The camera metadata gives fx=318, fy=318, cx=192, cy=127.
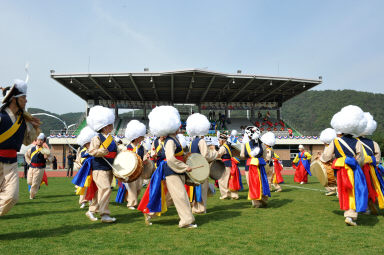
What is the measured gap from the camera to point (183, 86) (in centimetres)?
3170

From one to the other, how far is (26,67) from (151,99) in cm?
3260

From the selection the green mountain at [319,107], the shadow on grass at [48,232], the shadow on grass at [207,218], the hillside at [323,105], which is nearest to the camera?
the shadow on grass at [48,232]

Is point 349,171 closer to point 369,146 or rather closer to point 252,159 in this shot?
point 369,146

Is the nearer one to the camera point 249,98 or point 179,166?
point 179,166

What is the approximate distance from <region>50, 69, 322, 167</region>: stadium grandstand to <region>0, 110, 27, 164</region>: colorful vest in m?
23.0

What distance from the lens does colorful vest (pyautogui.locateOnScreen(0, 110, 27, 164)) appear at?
4367 millimetres

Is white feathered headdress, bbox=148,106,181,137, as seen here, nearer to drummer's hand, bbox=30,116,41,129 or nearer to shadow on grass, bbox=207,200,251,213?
drummer's hand, bbox=30,116,41,129

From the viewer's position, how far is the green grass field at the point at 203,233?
3.96 metres

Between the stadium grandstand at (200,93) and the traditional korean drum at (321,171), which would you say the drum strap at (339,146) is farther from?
the stadium grandstand at (200,93)

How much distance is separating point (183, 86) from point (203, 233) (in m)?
27.5

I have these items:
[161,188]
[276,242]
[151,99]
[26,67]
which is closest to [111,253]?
[161,188]

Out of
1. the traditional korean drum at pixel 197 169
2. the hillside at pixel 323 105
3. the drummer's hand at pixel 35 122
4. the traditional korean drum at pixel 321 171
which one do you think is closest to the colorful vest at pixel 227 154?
the traditional korean drum at pixel 321 171

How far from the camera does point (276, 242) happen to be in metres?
4.25

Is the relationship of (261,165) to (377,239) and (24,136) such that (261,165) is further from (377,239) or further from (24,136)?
(24,136)
